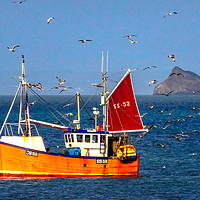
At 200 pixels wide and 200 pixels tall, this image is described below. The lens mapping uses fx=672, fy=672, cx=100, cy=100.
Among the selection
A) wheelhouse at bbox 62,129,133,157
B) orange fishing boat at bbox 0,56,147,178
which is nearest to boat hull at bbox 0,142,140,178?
orange fishing boat at bbox 0,56,147,178

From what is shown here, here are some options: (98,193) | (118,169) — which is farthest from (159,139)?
(98,193)

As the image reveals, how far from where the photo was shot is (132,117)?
66.6 meters

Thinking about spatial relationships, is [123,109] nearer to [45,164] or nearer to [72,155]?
[72,155]

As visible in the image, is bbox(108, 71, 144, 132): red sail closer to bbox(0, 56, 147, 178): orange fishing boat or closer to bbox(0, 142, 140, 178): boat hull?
bbox(0, 56, 147, 178): orange fishing boat

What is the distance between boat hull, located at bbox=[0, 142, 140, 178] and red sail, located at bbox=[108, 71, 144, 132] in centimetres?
542

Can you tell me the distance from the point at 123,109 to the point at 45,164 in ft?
35.4

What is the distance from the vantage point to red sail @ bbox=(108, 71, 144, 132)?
65750 mm

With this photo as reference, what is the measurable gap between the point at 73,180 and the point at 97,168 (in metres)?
2.78

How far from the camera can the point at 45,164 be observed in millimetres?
60000

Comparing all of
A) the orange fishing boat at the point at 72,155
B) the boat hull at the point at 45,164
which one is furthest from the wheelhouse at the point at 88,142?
the boat hull at the point at 45,164

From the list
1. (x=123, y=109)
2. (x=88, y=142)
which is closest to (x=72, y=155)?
(x=88, y=142)

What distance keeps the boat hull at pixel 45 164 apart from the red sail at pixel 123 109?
542 cm

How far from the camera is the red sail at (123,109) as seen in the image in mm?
65750

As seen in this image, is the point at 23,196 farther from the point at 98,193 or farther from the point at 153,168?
the point at 153,168
